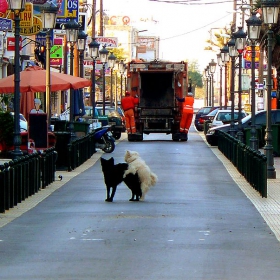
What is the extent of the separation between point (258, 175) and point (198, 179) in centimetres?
381

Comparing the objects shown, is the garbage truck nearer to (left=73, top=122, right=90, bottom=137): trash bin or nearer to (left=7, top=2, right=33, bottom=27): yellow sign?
(left=73, top=122, right=90, bottom=137): trash bin

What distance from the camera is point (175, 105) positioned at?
43.9 meters

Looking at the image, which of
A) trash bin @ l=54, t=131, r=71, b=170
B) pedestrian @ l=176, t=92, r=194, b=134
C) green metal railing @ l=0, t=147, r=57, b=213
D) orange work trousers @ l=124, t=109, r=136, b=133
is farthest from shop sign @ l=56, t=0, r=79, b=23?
green metal railing @ l=0, t=147, r=57, b=213

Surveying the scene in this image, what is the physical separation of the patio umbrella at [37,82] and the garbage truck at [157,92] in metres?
13.7

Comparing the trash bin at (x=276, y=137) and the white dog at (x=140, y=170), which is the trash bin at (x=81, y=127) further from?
the white dog at (x=140, y=170)

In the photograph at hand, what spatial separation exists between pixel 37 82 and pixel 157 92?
16.4 meters

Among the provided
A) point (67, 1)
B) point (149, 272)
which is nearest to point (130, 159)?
point (149, 272)

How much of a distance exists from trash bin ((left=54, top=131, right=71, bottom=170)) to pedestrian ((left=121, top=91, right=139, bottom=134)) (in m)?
15.8

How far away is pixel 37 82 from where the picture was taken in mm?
28859

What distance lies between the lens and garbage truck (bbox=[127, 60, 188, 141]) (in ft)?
144

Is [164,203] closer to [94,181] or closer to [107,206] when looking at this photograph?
[107,206]

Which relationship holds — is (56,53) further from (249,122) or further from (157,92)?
(249,122)

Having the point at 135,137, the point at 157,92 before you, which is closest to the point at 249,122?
the point at 157,92

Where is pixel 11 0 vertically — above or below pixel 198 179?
above
